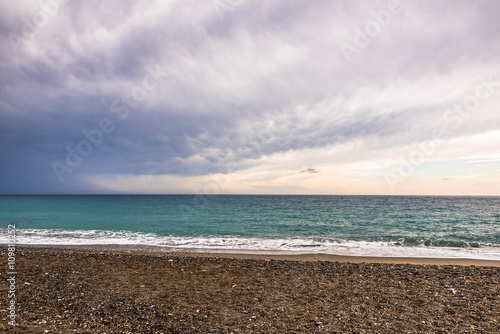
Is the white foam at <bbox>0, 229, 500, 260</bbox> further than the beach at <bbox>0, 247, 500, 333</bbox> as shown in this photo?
Yes

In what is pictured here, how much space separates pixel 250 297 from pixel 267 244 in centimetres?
1225

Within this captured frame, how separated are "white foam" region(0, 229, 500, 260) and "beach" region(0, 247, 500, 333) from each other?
6056 millimetres

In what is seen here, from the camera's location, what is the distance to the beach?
5.98m

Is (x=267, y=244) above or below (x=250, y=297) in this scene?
below

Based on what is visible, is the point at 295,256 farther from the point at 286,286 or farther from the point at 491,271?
the point at 491,271

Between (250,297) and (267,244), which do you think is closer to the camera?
(250,297)

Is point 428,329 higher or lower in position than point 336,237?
higher

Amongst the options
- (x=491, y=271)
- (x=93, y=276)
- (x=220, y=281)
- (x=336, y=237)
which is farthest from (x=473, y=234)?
(x=93, y=276)

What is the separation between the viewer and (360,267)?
10.9 metres

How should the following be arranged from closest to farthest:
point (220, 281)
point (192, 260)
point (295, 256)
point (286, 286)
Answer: point (286, 286) → point (220, 281) → point (192, 260) → point (295, 256)

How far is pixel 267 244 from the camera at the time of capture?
19.7 m

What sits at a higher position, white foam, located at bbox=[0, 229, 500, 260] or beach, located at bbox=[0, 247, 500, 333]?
beach, located at bbox=[0, 247, 500, 333]

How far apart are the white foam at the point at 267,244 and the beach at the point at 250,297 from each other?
19.9ft

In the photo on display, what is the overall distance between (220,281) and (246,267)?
2.08 m
